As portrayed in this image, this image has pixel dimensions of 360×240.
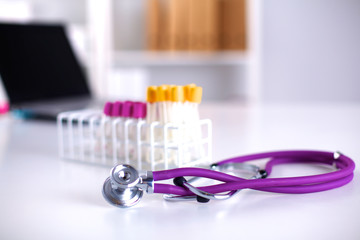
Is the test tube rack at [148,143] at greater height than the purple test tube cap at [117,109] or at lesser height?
lesser

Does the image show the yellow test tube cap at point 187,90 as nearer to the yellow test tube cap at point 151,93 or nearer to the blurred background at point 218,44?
the yellow test tube cap at point 151,93

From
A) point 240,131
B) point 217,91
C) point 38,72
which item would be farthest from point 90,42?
point 240,131

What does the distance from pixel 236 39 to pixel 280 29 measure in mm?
390

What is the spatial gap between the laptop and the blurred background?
1.06 metres

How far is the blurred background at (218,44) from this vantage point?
2.72m

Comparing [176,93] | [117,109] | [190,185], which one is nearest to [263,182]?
[190,185]

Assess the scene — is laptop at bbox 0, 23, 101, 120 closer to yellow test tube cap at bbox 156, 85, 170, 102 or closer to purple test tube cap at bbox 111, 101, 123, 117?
purple test tube cap at bbox 111, 101, 123, 117

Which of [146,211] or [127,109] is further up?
[127,109]

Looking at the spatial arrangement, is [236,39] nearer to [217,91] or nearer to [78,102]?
[217,91]

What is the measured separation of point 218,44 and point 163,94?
7.25 feet

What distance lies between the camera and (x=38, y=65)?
1.51m

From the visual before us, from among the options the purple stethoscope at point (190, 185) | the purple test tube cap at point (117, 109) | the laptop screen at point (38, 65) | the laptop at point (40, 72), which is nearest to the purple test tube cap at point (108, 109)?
the purple test tube cap at point (117, 109)

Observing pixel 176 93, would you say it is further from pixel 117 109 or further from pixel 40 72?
pixel 40 72

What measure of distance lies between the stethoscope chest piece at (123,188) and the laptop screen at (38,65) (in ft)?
3.45
